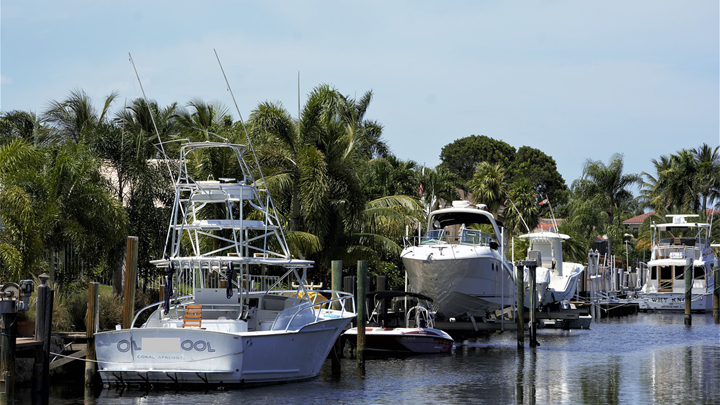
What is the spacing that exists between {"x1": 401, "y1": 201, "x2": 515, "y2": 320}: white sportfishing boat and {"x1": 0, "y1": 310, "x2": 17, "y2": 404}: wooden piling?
1623 centimetres

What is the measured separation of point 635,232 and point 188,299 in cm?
7211

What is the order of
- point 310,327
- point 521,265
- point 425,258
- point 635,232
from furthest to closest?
1. point 635,232
2. point 425,258
3. point 521,265
4. point 310,327

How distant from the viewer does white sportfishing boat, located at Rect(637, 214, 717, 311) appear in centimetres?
5500

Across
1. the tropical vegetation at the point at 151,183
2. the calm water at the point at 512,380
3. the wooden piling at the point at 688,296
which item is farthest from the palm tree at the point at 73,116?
the wooden piling at the point at 688,296

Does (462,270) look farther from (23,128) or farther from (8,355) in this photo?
(23,128)

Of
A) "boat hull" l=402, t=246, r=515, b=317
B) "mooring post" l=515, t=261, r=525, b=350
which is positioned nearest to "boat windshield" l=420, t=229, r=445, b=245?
"boat hull" l=402, t=246, r=515, b=317

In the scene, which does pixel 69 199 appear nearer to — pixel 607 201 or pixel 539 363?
pixel 539 363

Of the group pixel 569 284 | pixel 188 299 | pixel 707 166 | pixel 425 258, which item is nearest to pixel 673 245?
pixel 569 284

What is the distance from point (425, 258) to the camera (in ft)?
97.2

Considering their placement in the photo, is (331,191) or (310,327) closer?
(310,327)

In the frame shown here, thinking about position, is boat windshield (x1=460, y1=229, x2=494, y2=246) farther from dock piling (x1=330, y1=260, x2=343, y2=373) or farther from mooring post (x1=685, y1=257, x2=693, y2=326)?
mooring post (x1=685, y1=257, x2=693, y2=326)

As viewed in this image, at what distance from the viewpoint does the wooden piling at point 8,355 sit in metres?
15.9

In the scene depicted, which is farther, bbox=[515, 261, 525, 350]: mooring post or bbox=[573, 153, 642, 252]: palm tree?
bbox=[573, 153, 642, 252]: palm tree

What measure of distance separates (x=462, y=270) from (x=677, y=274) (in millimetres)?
32028
